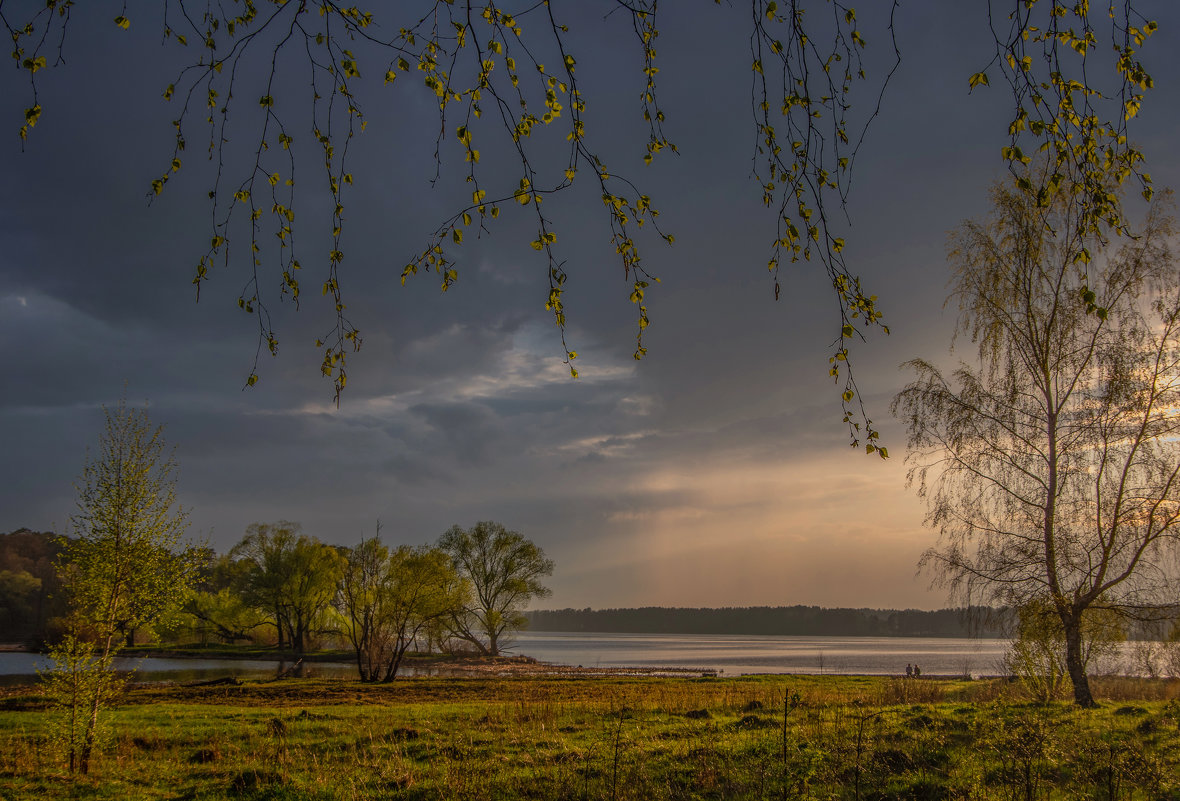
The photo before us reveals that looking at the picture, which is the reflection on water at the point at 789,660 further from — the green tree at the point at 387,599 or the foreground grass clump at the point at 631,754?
the green tree at the point at 387,599

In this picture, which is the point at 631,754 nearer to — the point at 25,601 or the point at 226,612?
the point at 226,612

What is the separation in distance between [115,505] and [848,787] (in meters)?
13.3

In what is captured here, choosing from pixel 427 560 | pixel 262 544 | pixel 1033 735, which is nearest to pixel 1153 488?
pixel 1033 735

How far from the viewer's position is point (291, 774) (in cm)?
1012

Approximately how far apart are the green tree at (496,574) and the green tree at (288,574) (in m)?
13.2

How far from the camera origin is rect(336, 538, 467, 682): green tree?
35.8m

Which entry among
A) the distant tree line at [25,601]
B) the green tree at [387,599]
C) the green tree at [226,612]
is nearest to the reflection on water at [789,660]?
the green tree at [387,599]

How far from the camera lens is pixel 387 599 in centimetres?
4109

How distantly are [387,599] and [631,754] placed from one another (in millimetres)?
34284

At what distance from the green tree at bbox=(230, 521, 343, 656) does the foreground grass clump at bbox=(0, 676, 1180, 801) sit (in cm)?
4662

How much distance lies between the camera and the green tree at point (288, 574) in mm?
63844

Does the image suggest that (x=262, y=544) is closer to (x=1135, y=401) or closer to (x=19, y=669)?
(x=19, y=669)

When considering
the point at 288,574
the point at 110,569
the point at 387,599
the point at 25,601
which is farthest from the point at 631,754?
the point at 25,601

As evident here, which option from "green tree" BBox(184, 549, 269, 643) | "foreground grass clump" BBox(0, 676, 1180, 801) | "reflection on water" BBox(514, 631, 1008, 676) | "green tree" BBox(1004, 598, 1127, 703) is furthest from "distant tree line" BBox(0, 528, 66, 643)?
"green tree" BBox(1004, 598, 1127, 703)
